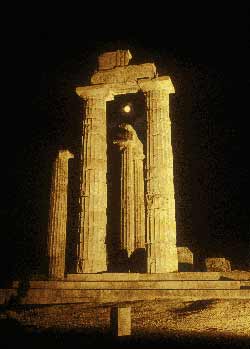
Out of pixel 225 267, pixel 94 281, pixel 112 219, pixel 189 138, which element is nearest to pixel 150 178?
pixel 94 281

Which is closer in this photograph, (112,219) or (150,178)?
(150,178)

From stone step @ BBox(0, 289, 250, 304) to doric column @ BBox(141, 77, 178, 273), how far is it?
238 cm

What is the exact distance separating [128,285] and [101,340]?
630cm

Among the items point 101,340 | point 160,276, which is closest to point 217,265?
point 160,276

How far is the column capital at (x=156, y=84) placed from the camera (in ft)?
59.0

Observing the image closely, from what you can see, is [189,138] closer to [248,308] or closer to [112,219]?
[112,219]

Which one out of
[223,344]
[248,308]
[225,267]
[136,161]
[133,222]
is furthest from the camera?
[136,161]

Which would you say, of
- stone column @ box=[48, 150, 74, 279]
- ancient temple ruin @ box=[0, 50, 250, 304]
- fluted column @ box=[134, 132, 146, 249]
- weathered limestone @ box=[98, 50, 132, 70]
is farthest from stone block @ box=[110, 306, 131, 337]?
fluted column @ box=[134, 132, 146, 249]

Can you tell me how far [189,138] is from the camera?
32.6 meters

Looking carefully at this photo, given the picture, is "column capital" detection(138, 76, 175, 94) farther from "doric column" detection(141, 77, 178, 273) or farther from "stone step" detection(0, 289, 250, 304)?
"stone step" detection(0, 289, 250, 304)

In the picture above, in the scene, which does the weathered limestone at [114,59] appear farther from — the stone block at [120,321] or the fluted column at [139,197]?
the stone block at [120,321]

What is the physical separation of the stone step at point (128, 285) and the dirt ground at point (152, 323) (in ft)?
3.56

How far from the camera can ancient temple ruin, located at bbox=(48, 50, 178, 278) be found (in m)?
16.5

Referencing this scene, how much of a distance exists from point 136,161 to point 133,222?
159 inches
